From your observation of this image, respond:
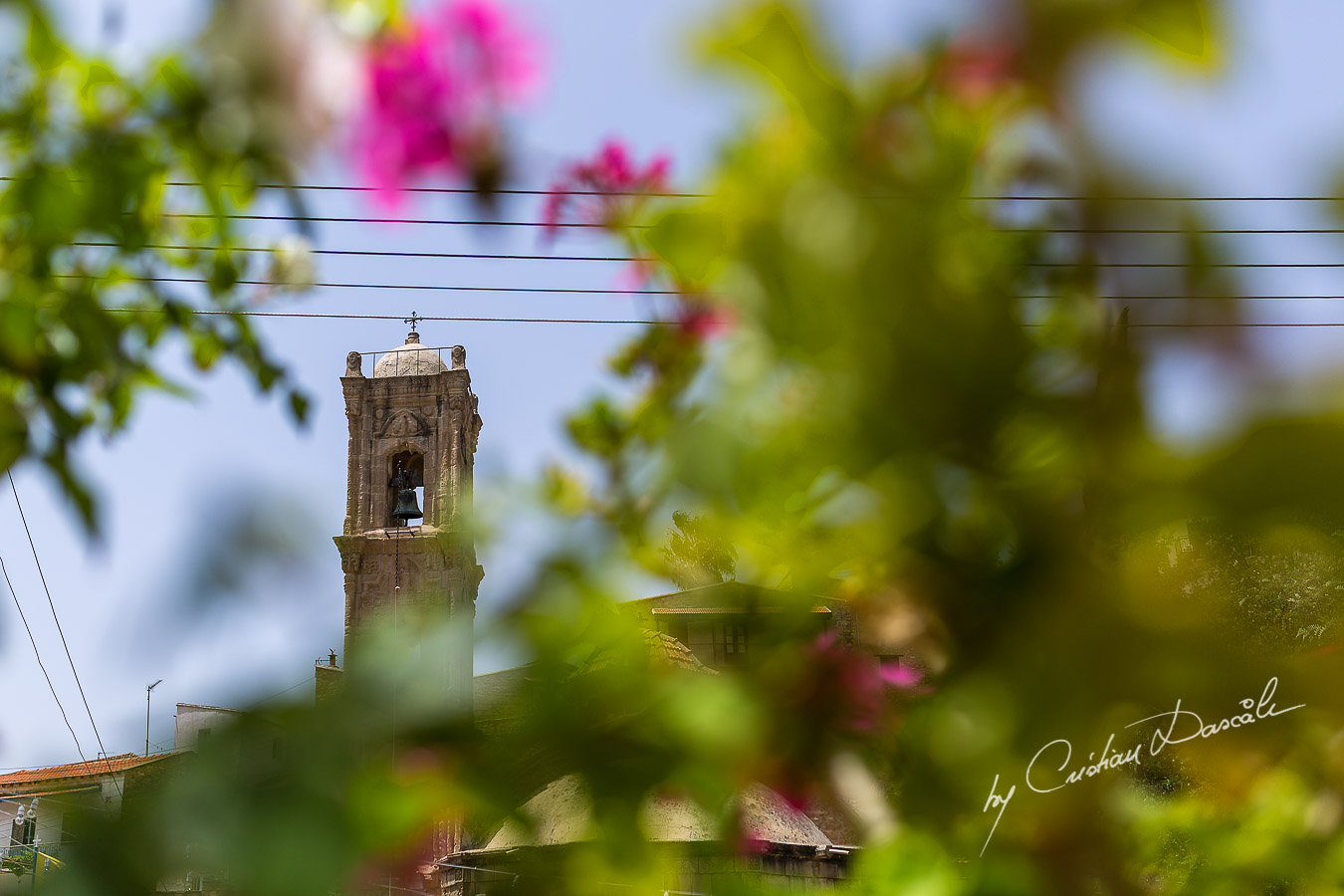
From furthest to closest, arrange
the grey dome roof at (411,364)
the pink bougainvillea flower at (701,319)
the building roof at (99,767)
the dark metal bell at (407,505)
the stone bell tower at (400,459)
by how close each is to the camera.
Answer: the grey dome roof at (411,364), the stone bell tower at (400,459), the dark metal bell at (407,505), the pink bougainvillea flower at (701,319), the building roof at (99,767)

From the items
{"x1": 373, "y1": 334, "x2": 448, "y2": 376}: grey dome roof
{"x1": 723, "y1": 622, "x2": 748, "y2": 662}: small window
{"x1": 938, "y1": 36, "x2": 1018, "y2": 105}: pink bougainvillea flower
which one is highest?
{"x1": 373, "y1": 334, "x2": 448, "y2": 376}: grey dome roof

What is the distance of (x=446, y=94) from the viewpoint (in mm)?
553

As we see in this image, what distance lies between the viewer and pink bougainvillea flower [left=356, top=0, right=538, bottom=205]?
529 millimetres

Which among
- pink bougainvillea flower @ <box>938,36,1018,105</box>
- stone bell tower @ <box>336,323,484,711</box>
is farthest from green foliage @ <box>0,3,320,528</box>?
stone bell tower @ <box>336,323,484,711</box>

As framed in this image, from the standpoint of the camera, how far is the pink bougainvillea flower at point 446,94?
529mm

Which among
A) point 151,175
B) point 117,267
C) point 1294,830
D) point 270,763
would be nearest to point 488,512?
point 270,763

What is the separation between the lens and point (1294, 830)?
674 millimetres

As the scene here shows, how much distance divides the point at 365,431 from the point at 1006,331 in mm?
22979

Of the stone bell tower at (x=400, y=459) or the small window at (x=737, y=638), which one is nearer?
the small window at (x=737, y=638)

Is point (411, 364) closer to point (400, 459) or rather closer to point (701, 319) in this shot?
point (400, 459)

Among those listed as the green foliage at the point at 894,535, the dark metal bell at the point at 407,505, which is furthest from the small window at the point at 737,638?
the dark metal bell at the point at 407,505

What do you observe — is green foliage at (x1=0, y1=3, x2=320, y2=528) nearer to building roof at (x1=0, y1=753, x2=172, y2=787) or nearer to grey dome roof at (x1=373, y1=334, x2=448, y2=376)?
building roof at (x1=0, y1=753, x2=172, y2=787)

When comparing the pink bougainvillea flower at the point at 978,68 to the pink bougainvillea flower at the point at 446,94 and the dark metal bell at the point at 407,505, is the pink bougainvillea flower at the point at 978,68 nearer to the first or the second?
the pink bougainvillea flower at the point at 446,94

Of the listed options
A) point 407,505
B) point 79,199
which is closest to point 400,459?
point 407,505
